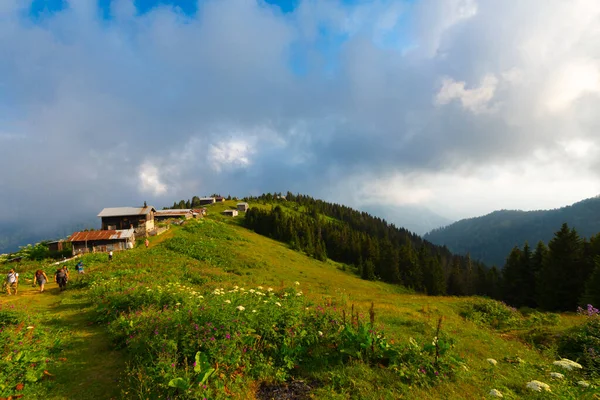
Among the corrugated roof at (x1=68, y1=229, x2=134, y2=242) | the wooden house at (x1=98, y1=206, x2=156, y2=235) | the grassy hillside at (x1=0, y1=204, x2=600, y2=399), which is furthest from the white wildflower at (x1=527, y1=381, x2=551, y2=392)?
the wooden house at (x1=98, y1=206, x2=156, y2=235)

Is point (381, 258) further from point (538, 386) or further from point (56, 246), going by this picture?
point (538, 386)

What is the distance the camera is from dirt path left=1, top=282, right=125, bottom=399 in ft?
24.6

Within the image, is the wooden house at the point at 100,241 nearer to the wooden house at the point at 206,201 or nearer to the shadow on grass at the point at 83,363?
the shadow on grass at the point at 83,363

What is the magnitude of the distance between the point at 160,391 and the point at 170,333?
189 cm

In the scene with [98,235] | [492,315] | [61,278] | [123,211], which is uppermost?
[123,211]

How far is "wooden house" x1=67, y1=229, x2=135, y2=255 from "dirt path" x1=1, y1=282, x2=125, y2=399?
27.9 meters

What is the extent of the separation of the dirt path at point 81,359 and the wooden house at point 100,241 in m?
27.9

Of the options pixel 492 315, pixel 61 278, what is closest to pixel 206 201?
pixel 61 278

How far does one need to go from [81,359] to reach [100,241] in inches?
1576

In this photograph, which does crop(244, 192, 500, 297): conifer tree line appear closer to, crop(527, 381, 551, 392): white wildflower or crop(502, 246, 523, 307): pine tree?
crop(502, 246, 523, 307): pine tree

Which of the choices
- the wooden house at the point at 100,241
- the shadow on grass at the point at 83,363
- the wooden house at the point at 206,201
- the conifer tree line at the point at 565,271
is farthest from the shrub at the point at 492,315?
the wooden house at the point at 206,201

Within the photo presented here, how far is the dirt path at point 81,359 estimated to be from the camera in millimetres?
7496

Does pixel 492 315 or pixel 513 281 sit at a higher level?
pixel 492 315

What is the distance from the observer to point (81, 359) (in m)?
9.29
